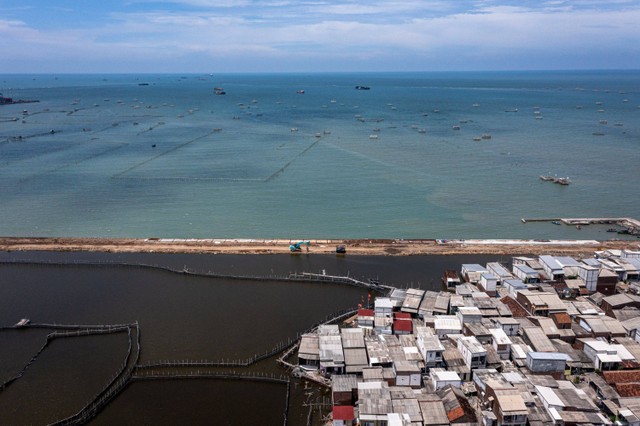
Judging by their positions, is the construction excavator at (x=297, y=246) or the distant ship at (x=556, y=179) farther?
the distant ship at (x=556, y=179)

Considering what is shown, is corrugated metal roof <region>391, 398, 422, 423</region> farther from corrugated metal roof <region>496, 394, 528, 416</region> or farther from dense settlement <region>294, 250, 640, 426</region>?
corrugated metal roof <region>496, 394, 528, 416</region>

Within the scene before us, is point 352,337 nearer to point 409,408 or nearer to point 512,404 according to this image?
point 409,408

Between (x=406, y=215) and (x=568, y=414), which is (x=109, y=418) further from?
(x=406, y=215)

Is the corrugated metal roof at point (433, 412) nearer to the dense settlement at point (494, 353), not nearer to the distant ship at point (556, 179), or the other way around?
the dense settlement at point (494, 353)

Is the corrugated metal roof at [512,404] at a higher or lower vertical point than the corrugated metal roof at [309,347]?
higher

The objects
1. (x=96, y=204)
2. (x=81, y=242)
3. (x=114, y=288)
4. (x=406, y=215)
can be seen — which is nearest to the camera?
(x=114, y=288)

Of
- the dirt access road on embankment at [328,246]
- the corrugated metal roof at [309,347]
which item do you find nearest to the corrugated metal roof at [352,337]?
the corrugated metal roof at [309,347]

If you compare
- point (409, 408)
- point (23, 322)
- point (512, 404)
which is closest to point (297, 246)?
point (23, 322)

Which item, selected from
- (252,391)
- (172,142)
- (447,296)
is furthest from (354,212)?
(172,142)
